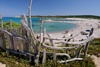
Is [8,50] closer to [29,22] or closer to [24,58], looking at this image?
[24,58]

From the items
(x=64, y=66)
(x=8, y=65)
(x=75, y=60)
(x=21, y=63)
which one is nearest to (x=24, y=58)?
(x=21, y=63)

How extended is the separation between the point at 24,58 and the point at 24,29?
134 centimetres

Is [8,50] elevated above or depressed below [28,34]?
below

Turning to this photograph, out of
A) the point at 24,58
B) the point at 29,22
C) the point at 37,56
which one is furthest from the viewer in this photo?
the point at 24,58

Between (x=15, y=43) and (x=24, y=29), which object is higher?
(x=24, y=29)

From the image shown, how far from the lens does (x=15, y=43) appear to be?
300 inches

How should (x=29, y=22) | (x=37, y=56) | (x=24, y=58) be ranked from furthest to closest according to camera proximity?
(x=24, y=58) → (x=37, y=56) → (x=29, y=22)

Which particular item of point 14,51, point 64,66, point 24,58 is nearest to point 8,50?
point 14,51

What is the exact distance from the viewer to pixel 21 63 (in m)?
7.18

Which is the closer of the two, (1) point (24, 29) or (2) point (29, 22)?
(2) point (29, 22)

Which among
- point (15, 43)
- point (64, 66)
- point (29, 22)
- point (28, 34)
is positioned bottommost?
point (64, 66)

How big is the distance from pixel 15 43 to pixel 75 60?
9.27 ft

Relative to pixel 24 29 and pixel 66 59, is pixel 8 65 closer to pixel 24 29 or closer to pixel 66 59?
pixel 24 29

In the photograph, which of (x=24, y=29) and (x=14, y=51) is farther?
(x=14, y=51)
